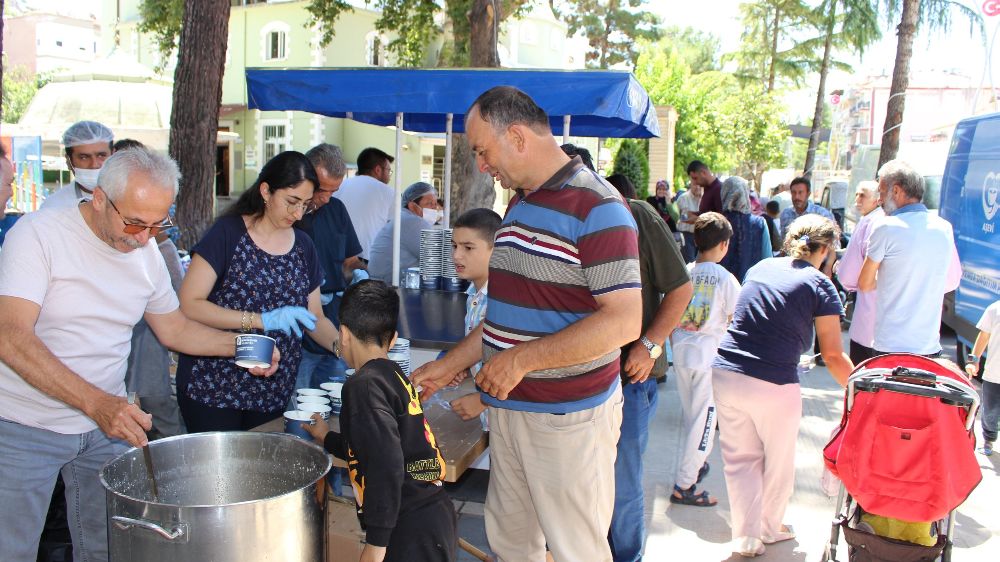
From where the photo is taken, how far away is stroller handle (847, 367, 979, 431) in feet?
9.39

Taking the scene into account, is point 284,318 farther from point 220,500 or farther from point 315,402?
point 220,500

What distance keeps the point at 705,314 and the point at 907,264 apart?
44.7 inches

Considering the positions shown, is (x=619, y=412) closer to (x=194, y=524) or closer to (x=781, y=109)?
(x=194, y=524)

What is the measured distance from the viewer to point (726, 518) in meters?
4.58

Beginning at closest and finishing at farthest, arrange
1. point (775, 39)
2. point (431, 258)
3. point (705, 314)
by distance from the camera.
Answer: point (705, 314) < point (431, 258) < point (775, 39)

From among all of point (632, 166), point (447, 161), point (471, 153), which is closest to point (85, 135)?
point (447, 161)

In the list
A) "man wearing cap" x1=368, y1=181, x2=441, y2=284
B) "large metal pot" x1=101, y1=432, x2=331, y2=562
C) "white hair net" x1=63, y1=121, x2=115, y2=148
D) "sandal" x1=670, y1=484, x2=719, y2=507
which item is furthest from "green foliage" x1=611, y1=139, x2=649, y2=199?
"large metal pot" x1=101, y1=432, x2=331, y2=562

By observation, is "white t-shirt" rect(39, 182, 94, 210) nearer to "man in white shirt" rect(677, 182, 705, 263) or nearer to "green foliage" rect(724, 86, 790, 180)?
"man in white shirt" rect(677, 182, 705, 263)

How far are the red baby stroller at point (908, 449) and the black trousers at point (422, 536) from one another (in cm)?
157

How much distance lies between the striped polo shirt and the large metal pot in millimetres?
687

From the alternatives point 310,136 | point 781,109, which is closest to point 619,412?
point 310,136

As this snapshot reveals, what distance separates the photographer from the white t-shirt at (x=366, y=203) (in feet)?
21.9

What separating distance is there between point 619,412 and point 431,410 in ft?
2.82

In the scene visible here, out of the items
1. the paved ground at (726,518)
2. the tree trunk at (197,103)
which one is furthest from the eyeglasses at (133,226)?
the tree trunk at (197,103)
